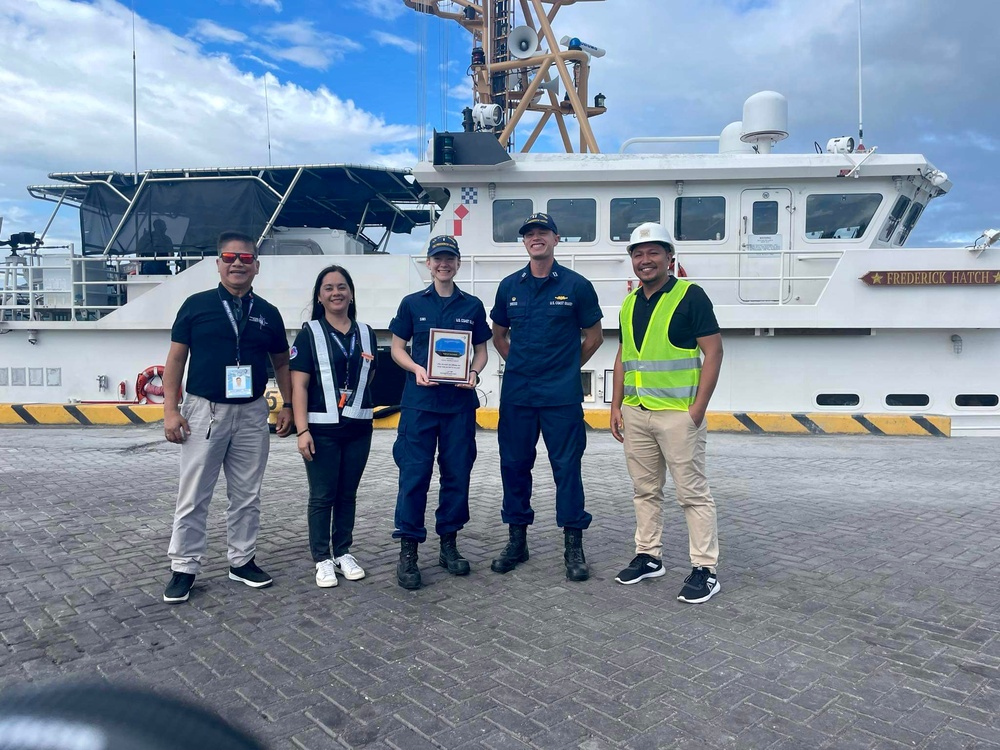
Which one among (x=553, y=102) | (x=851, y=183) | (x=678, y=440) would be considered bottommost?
(x=678, y=440)

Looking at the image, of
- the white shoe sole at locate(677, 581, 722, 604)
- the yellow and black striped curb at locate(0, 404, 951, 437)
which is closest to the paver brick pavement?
the white shoe sole at locate(677, 581, 722, 604)

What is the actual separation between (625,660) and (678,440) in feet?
3.94

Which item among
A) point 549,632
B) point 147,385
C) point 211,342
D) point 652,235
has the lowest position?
point 549,632

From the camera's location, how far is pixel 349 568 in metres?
3.90

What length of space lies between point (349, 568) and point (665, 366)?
203 cm

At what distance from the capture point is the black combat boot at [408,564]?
12.4ft

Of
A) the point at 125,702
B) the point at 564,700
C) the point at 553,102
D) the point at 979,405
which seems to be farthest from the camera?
the point at 553,102

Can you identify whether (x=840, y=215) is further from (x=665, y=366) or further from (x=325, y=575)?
(x=325, y=575)

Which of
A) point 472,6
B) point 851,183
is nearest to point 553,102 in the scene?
point 472,6

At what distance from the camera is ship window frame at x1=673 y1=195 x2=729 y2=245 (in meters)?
9.91

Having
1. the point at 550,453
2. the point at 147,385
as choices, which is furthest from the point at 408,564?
the point at 147,385

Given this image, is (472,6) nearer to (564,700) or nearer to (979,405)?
(979,405)

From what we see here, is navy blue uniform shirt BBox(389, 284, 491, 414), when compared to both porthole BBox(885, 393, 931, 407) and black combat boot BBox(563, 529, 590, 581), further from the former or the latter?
porthole BBox(885, 393, 931, 407)

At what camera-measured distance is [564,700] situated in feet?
8.46
